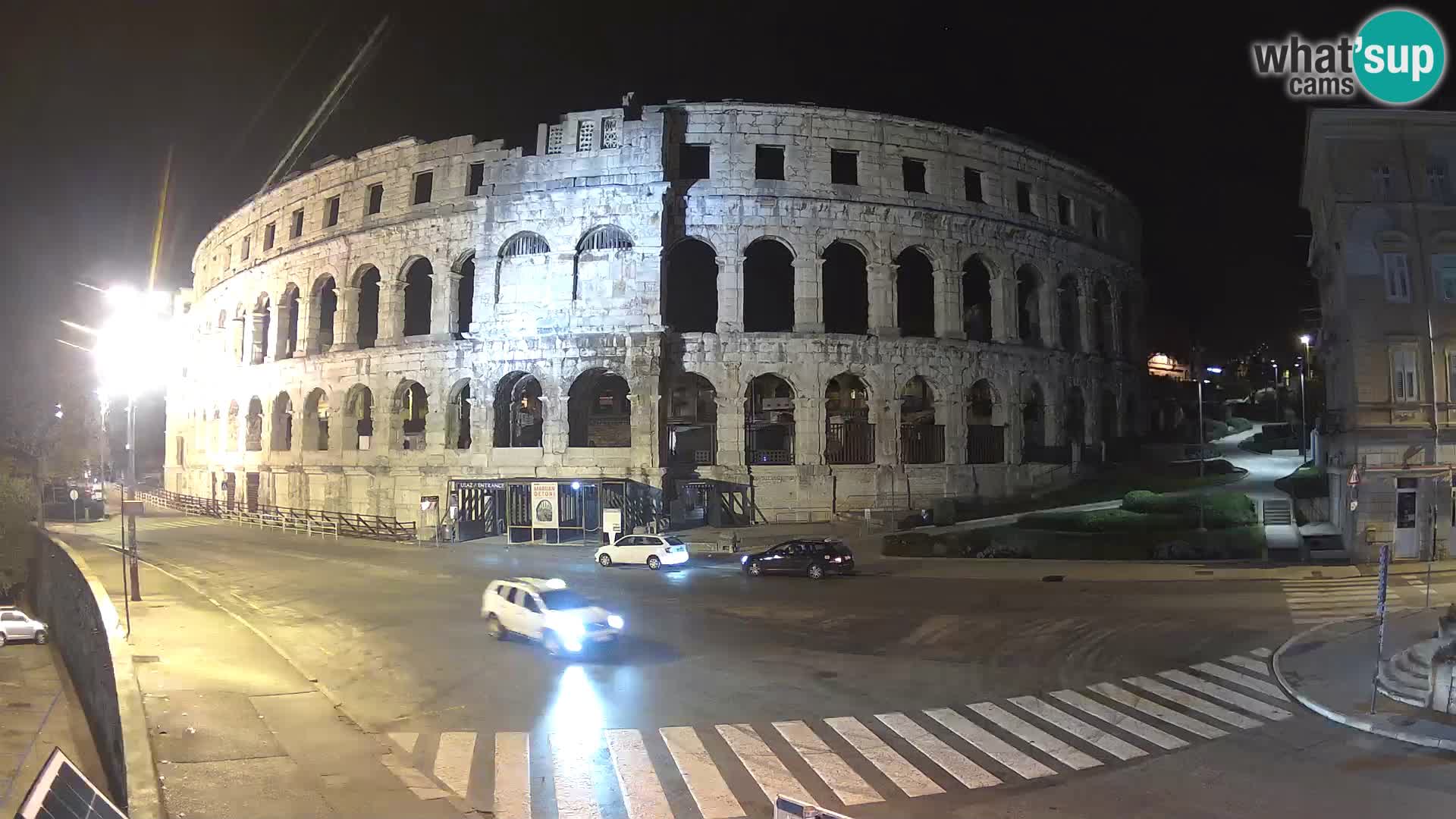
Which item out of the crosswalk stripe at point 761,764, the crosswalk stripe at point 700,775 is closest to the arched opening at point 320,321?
the crosswalk stripe at point 700,775

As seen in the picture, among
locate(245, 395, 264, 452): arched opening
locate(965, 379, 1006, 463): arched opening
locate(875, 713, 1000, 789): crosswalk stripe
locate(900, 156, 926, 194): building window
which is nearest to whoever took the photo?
locate(875, 713, 1000, 789): crosswalk stripe

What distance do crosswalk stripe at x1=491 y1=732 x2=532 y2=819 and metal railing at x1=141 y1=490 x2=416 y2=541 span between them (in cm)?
3328

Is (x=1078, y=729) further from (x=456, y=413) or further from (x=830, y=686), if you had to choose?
(x=456, y=413)

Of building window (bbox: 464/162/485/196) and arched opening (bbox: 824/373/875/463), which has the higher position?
building window (bbox: 464/162/485/196)

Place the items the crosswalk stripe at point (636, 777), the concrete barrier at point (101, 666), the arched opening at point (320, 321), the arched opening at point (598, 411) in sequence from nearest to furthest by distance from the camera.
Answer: the crosswalk stripe at point (636, 777)
the concrete barrier at point (101, 666)
the arched opening at point (598, 411)
the arched opening at point (320, 321)

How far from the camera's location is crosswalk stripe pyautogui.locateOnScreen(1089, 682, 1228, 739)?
44.8 feet

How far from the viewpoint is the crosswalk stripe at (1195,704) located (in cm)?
1412

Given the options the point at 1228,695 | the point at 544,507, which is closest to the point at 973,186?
the point at 544,507

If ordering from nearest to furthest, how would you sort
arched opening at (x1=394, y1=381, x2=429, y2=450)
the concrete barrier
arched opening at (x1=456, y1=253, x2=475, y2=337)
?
the concrete barrier → arched opening at (x1=456, y1=253, x2=475, y2=337) → arched opening at (x1=394, y1=381, x2=429, y2=450)

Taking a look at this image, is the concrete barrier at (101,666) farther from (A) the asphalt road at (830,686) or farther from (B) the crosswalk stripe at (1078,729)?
(B) the crosswalk stripe at (1078,729)

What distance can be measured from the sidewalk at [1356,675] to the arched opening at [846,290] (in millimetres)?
44659

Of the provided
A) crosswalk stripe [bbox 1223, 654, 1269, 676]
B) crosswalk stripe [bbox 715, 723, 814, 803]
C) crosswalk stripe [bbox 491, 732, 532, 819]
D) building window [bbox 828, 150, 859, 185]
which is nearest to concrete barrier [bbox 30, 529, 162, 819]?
crosswalk stripe [bbox 491, 732, 532, 819]

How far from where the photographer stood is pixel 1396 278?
31562 millimetres

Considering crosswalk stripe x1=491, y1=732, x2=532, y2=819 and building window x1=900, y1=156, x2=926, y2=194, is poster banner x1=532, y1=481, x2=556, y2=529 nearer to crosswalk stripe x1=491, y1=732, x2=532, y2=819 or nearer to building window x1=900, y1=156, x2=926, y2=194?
building window x1=900, y1=156, x2=926, y2=194
